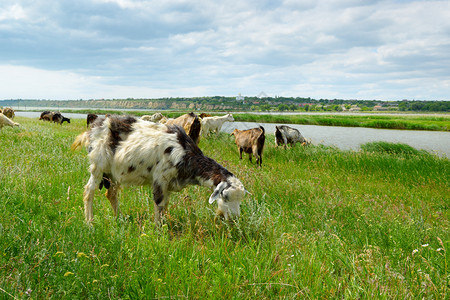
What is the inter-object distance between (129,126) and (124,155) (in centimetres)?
61

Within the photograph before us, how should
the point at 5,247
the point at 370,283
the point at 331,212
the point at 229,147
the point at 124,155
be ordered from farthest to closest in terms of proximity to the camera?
the point at 229,147 → the point at 331,212 → the point at 124,155 → the point at 5,247 → the point at 370,283

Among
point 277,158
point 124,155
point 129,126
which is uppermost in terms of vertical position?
point 129,126

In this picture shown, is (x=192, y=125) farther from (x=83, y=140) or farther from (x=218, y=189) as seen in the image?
(x=218, y=189)

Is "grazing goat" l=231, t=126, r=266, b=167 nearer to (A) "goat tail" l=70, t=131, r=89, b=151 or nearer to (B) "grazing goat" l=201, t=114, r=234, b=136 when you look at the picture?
(A) "goat tail" l=70, t=131, r=89, b=151

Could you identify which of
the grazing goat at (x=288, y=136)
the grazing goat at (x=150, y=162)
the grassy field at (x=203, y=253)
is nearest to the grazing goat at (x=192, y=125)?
the grassy field at (x=203, y=253)

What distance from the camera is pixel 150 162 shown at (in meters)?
4.31

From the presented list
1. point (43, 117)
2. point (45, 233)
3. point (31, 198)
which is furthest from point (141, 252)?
point (43, 117)

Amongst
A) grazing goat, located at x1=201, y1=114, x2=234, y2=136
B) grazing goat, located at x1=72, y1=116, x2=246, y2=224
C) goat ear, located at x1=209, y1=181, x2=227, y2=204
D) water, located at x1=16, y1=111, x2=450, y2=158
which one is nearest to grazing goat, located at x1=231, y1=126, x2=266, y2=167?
grazing goat, located at x1=72, y1=116, x2=246, y2=224

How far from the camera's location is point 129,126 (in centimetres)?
469

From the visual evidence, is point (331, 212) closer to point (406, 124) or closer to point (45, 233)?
point (45, 233)

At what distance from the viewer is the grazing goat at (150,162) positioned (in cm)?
425

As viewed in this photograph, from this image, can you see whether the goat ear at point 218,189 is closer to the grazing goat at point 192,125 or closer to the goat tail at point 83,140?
the goat tail at point 83,140

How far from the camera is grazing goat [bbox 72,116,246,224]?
425cm

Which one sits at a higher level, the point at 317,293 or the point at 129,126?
the point at 129,126
